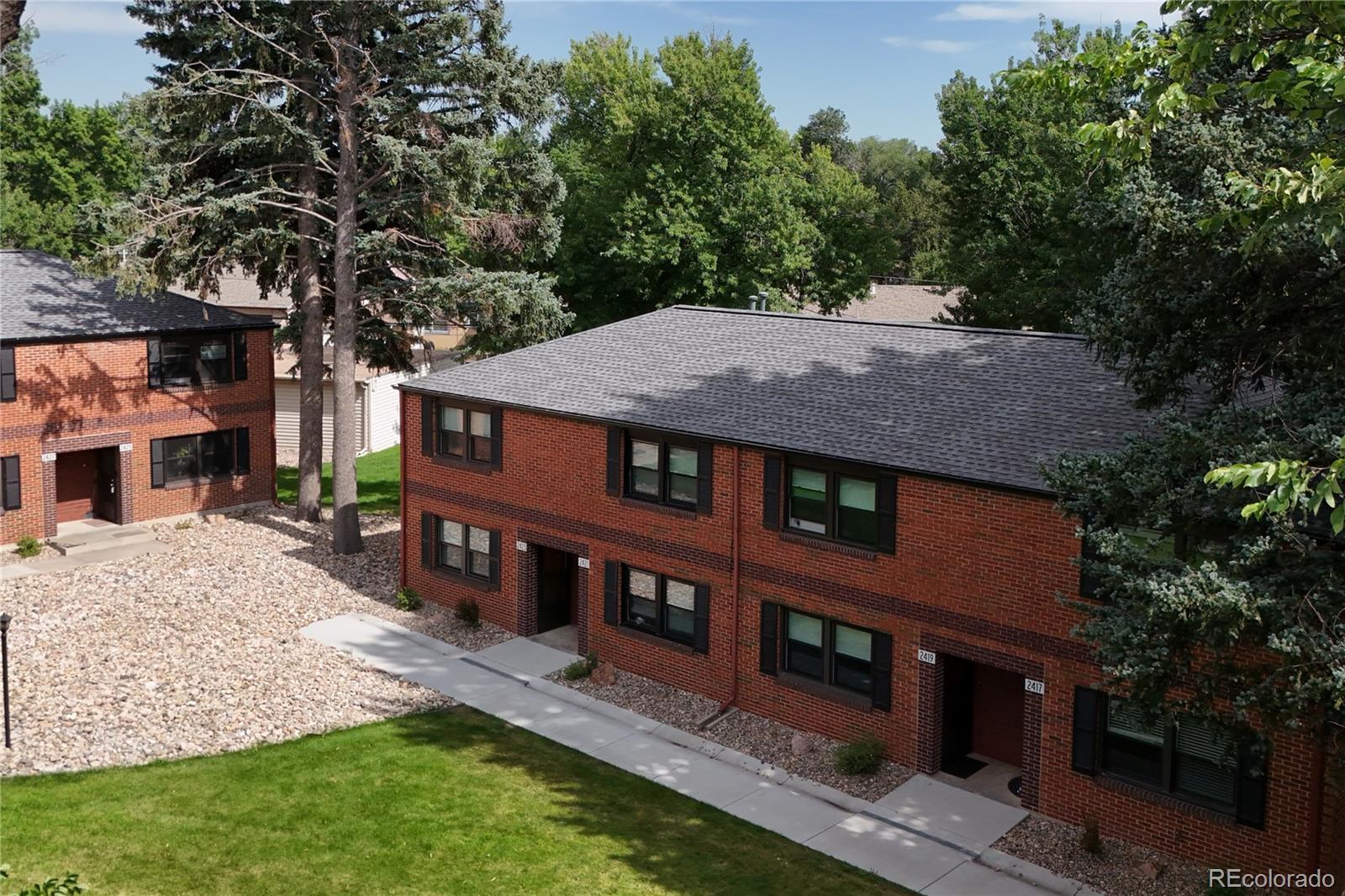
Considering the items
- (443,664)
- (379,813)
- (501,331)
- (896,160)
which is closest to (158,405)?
(501,331)

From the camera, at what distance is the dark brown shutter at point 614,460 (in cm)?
2270

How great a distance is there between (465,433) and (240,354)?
12886 millimetres

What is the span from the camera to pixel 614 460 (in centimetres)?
2281

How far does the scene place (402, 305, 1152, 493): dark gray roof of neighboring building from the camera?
18373mm

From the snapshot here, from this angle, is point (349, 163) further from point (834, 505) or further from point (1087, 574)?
point (1087, 574)

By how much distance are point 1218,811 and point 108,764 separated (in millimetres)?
16166

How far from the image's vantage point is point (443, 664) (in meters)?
23.7

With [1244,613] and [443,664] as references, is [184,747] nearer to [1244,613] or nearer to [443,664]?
[443,664]

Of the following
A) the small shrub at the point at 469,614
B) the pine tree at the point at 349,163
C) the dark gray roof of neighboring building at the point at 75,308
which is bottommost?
the small shrub at the point at 469,614

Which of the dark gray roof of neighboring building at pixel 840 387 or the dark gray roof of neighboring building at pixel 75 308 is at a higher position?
the dark gray roof of neighboring building at pixel 75 308

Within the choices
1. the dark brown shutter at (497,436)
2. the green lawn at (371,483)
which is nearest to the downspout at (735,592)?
the dark brown shutter at (497,436)

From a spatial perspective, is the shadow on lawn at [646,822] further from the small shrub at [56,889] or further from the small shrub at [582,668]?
the small shrub at [56,889]

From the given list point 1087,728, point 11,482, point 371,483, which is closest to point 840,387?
point 1087,728

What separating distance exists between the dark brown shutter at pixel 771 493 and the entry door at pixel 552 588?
6.15 m
